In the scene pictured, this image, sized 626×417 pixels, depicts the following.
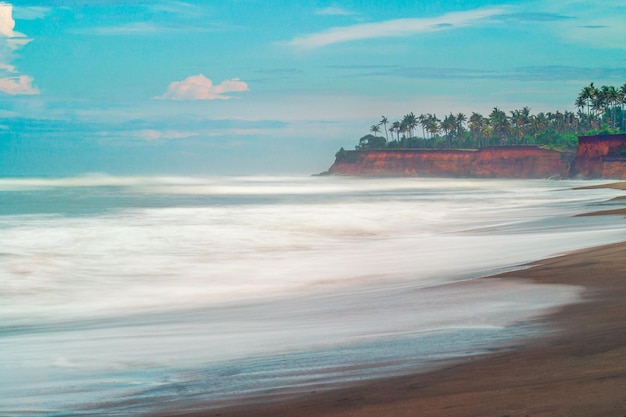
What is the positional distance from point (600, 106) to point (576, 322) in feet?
468

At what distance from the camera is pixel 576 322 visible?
659cm

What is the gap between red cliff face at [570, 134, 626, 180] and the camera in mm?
95312

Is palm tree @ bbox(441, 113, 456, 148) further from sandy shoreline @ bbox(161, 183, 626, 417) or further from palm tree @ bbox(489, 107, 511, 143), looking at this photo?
sandy shoreline @ bbox(161, 183, 626, 417)

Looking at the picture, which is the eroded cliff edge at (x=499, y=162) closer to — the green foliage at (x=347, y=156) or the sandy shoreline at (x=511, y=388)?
the green foliage at (x=347, y=156)

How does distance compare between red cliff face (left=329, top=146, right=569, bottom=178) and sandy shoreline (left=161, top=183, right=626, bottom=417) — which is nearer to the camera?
sandy shoreline (left=161, top=183, right=626, bottom=417)

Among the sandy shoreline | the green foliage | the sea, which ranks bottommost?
the sea

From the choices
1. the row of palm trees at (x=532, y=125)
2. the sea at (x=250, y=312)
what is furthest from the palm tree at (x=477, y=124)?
the sea at (x=250, y=312)

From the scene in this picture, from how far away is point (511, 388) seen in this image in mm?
4488

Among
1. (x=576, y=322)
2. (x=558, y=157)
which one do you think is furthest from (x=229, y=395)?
(x=558, y=157)

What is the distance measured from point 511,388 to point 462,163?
145268 mm

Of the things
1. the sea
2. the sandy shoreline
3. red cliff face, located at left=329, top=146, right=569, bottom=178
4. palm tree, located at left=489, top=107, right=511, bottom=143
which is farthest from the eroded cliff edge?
the sandy shoreline

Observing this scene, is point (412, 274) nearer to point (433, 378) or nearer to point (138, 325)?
point (138, 325)

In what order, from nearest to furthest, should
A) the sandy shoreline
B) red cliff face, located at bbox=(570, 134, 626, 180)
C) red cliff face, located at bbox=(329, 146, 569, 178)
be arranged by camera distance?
1. the sandy shoreline
2. red cliff face, located at bbox=(570, 134, 626, 180)
3. red cliff face, located at bbox=(329, 146, 569, 178)

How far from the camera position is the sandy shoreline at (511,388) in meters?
4.10
